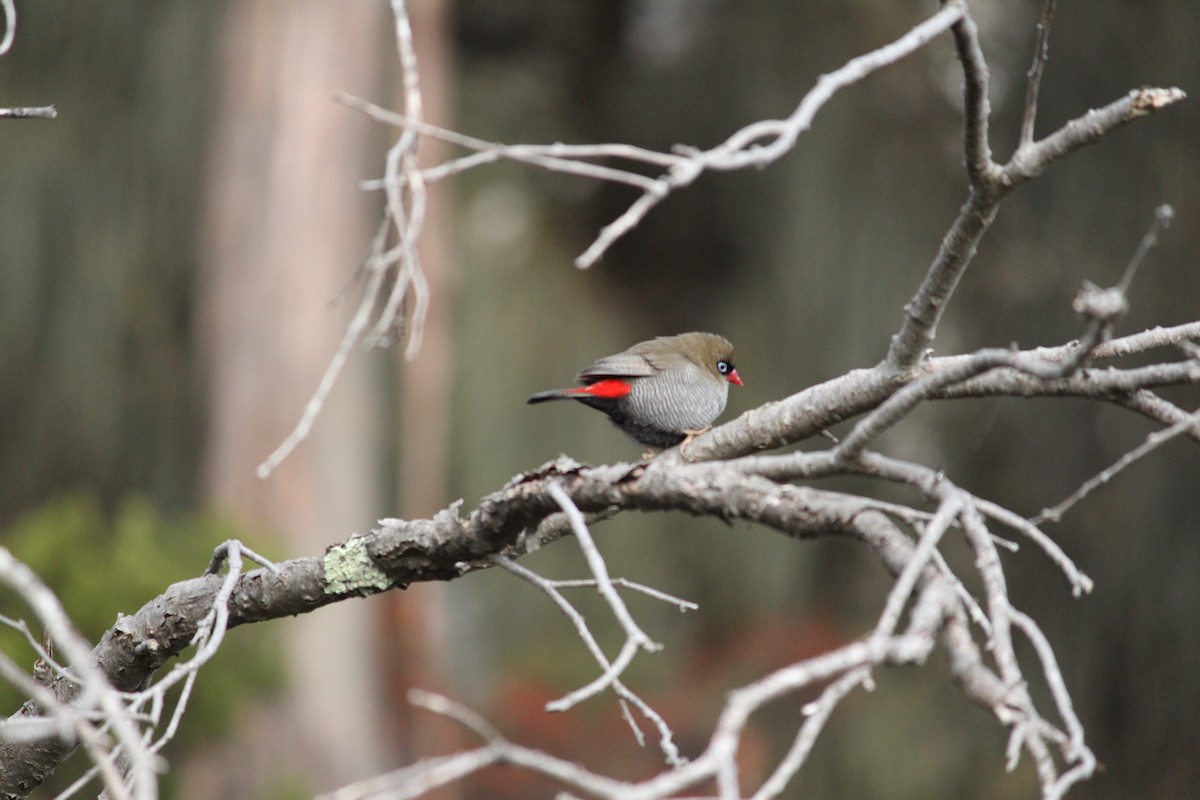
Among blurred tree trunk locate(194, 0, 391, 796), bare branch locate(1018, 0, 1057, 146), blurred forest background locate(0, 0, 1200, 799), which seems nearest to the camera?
bare branch locate(1018, 0, 1057, 146)

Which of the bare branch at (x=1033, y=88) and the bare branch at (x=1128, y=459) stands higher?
the bare branch at (x=1033, y=88)

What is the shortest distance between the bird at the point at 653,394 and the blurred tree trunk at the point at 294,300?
154 inches

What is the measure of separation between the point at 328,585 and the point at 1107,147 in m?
5.14

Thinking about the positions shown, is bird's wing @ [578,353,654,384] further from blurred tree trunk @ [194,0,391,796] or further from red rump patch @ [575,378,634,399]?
blurred tree trunk @ [194,0,391,796]

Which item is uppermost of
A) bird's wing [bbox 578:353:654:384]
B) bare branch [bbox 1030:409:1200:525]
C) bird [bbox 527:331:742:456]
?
bare branch [bbox 1030:409:1200:525]

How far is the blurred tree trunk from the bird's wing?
3923 mm

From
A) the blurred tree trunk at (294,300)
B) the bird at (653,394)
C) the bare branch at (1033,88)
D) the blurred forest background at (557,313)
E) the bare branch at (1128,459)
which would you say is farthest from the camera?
the blurred tree trunk at (294,300)

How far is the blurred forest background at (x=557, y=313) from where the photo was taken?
6.04 m

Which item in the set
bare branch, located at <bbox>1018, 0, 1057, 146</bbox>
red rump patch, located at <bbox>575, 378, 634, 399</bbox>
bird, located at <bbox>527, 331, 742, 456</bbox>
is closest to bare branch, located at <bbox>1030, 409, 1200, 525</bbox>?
bare branch, located at <bbox>1018, 0, 1057, 146</bbox>

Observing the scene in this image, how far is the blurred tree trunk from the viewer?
286 inches

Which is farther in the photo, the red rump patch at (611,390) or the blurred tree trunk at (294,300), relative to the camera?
the blurred tree trunk at (294,300)

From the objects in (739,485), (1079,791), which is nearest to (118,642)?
(739,485)

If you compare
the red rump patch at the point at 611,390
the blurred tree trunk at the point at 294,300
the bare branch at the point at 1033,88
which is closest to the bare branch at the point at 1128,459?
the bare branch at the point at 1033,88

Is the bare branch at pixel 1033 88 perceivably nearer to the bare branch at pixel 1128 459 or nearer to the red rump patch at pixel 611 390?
the bare branch at pixel 1128 459
